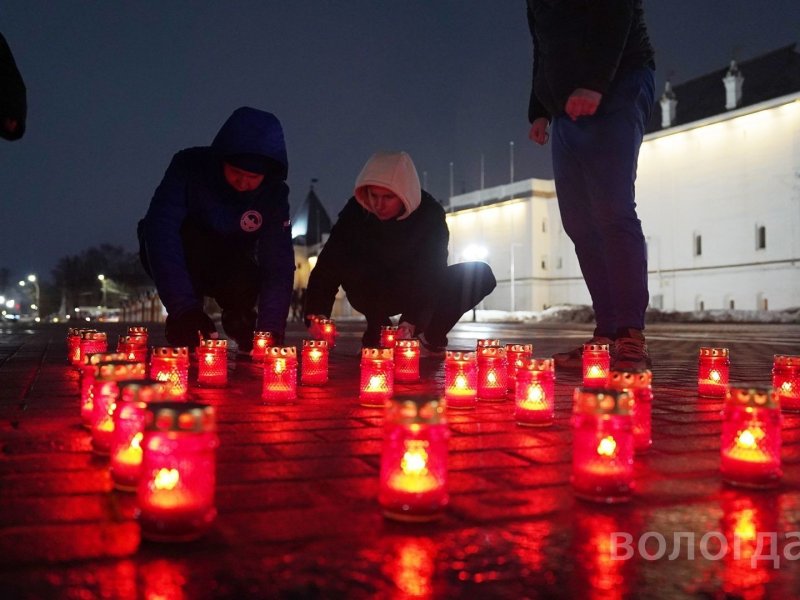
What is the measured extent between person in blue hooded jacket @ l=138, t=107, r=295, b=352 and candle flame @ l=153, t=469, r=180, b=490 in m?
3.07

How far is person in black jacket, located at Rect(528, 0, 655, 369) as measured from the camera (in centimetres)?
423

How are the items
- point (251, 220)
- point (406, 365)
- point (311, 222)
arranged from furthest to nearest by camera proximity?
1. point (311, 222)
2. point (251, 220)
3. point (406, 365)

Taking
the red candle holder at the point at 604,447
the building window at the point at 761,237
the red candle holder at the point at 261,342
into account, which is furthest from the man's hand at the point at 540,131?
the building window at the point at 761,237

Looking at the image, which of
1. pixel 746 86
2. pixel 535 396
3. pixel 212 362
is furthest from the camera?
pixel 746 86

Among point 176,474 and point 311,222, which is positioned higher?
point 311,222

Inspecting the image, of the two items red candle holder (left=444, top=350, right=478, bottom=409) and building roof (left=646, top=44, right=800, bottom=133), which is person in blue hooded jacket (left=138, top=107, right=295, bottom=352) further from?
building roof (left=646, top=44, right=800, bottom=133)

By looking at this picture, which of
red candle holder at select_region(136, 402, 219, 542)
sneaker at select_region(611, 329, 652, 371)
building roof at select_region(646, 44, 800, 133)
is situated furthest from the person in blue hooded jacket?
building roof at select_region(646, 44, 800, 133)

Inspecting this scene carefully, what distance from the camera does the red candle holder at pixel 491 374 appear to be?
10.7ft

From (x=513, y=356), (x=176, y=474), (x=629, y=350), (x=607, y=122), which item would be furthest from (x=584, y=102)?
(x=176, y=474)

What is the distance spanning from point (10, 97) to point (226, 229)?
64.1 inches

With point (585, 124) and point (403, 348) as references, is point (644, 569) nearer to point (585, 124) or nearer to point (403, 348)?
point (403, 348)

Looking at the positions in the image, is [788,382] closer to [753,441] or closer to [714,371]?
[714,371]

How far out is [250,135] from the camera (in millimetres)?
4863

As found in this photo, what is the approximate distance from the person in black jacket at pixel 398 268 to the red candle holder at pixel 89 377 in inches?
130
